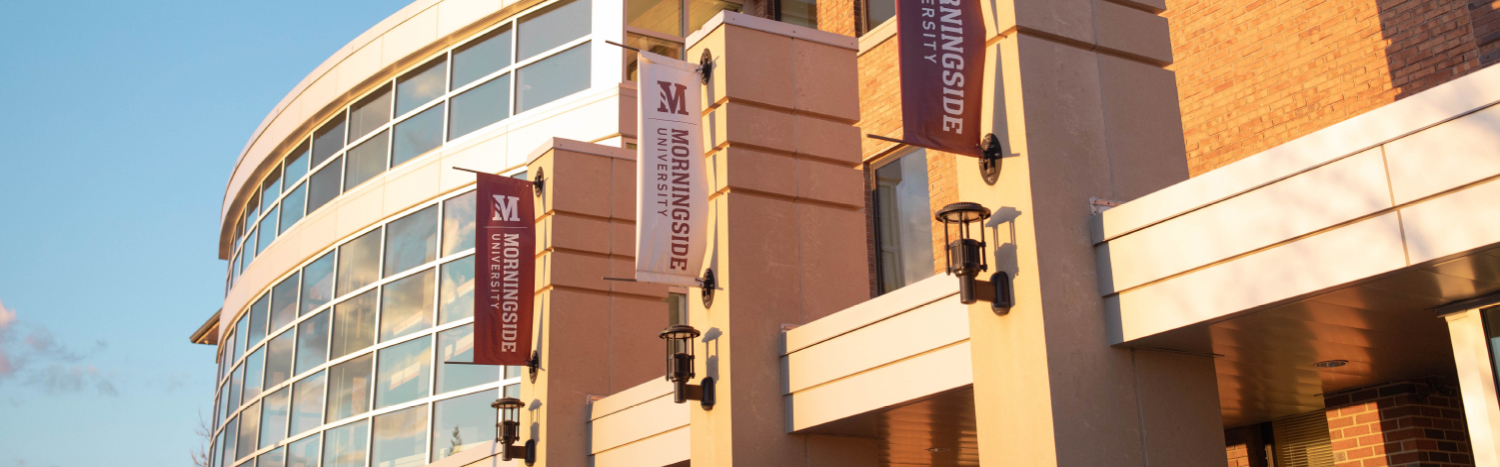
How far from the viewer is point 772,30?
12656 mm

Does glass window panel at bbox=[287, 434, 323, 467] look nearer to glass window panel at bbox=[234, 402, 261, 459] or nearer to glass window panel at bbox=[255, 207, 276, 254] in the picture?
glass window panel at bbox=[234, 402, 261, 459]

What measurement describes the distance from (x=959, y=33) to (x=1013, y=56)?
44cm

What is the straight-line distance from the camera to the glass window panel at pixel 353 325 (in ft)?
72.3

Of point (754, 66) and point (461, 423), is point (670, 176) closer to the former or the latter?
point (754, 66)

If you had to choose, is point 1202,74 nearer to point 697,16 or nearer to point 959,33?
point 959,33

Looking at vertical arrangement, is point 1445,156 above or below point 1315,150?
below

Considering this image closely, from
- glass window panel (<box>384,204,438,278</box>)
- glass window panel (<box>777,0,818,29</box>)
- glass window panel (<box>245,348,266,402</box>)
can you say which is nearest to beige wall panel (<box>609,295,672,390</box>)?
glass window panel (<box>384,204,438,278</box>)

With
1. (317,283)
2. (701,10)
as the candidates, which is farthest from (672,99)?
(317,283)

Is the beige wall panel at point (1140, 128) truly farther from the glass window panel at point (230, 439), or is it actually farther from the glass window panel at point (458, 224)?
the glass window panel at point (230, 439)

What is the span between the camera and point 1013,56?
862 cm

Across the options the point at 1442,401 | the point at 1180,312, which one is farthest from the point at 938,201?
the point at 1180,312

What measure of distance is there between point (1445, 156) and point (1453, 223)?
357mm

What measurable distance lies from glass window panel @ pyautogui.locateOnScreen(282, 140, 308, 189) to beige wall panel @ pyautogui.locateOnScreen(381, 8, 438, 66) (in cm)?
389

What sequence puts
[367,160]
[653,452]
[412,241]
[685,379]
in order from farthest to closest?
[367,160], [412,241], [653,452], [685,379]
